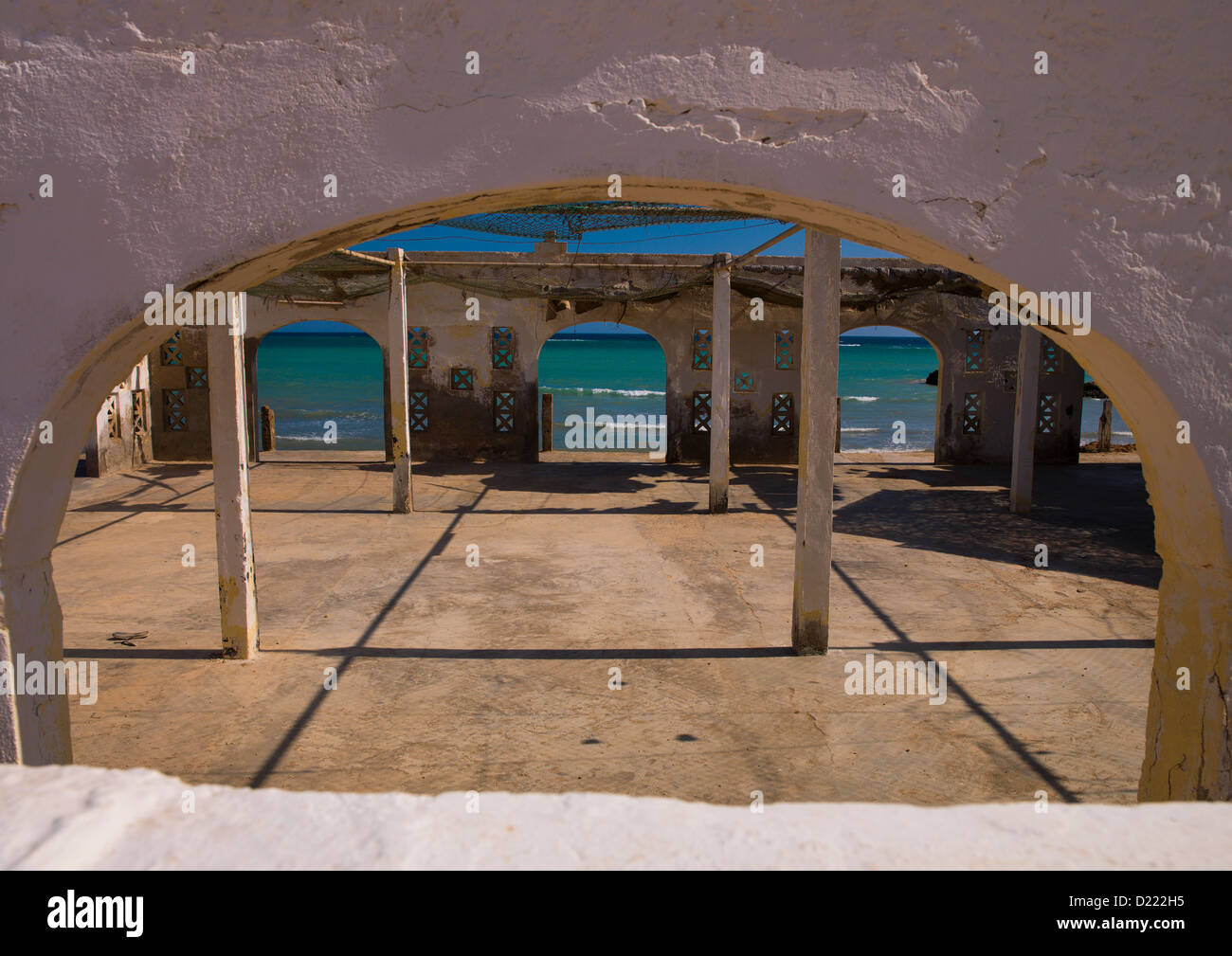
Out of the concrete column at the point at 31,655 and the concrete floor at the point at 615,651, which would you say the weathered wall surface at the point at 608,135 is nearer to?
the concrete column at the point at 31,655

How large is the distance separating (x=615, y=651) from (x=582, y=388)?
39.3 meters

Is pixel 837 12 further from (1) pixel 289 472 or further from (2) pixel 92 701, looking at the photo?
(1) pixel 289 472

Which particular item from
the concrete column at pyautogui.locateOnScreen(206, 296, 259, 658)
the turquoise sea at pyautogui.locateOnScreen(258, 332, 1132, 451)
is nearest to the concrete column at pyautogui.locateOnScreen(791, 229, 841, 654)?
the concrete column at pyautogui.locateOnScreen(206, 296, 259, 658)

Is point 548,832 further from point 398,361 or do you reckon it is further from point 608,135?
point 398,361

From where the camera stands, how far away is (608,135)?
85.8 inches

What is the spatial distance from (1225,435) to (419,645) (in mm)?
4825

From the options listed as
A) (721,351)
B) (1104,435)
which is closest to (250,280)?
(721,351)

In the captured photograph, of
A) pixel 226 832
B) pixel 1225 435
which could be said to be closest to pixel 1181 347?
pixel 1225 435

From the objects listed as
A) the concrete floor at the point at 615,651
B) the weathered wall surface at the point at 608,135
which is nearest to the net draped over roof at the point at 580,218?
the concrete floor at the point at 615,651

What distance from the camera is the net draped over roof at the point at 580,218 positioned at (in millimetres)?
7102

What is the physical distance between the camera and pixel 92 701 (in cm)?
481

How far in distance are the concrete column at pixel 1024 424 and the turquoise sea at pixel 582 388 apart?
12.7 m

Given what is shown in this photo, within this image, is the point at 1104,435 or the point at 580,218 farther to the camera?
the point at 1104,435

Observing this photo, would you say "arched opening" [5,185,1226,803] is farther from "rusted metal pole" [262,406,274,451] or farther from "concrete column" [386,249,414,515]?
"rusted metal pole" [262,406,274,451]
